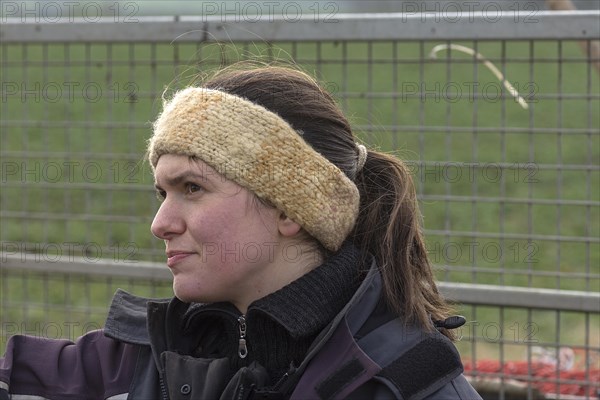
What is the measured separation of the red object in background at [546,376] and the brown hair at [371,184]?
144 centimetres

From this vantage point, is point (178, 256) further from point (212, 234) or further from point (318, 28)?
point (318, 28)

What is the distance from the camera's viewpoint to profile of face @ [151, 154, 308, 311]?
239 centimetres

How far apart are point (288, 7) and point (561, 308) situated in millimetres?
1658

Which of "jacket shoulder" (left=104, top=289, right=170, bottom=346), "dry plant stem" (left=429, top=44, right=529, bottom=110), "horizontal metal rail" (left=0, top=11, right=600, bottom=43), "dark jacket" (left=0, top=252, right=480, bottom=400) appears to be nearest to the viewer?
"dark jacket" (left=0, top=252, right=480, bottom=400)

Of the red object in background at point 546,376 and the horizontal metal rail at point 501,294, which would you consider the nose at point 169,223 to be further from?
the red object in background at point 546,376

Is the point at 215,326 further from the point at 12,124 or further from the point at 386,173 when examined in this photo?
the point at 12,124

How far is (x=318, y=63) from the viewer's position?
403 cm

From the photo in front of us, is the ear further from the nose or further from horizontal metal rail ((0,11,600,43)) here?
horizontal metal rail ((0,11,600,43))

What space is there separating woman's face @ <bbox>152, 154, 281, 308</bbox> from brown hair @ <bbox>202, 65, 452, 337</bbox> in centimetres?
24

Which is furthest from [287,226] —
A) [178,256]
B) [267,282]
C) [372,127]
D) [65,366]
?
[372,127]

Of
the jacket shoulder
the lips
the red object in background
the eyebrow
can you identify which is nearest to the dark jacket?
the jacket shoulder

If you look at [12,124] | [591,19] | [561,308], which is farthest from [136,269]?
[591,19]

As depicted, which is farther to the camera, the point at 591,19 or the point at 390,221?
the point at 591,19

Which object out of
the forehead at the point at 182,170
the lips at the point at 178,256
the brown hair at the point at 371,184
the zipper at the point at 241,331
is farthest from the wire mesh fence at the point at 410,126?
the zipper at the point at 241,331
